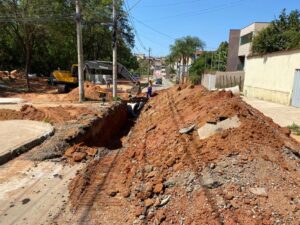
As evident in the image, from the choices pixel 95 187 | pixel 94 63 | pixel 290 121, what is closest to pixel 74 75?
pixel 94 63

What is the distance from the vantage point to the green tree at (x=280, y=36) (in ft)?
107

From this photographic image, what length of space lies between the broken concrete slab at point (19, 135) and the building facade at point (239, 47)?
37193 millimetres

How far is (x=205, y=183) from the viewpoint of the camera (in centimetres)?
598

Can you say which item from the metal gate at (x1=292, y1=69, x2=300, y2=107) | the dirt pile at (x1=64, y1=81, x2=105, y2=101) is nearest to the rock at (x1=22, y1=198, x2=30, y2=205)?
Answer: the dirt pile at (x1=64, y1=81, x2=105, y2=101)

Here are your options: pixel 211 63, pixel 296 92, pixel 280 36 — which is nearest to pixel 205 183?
pixel 296 92

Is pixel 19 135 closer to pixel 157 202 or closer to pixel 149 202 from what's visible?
pixel 149 202

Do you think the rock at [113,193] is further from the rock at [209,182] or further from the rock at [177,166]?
the rock at [209,182]

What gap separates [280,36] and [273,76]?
460 inches

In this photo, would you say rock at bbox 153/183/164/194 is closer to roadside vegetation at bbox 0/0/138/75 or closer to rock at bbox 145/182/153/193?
rock at bbox 145/182/153/193

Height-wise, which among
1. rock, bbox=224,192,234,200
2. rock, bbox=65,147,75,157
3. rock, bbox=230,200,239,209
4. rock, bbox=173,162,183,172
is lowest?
rock, bbox=65,147,75,157

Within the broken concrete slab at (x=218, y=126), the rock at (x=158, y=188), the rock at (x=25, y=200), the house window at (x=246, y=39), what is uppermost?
the house window at (x=246, y=39)

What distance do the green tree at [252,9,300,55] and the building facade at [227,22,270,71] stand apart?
6.44 m

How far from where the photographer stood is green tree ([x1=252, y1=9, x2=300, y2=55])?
107 feet

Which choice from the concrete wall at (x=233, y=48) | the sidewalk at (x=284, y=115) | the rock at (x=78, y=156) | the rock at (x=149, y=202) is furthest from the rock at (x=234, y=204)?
the concrete wall at (x=233, y=48)
